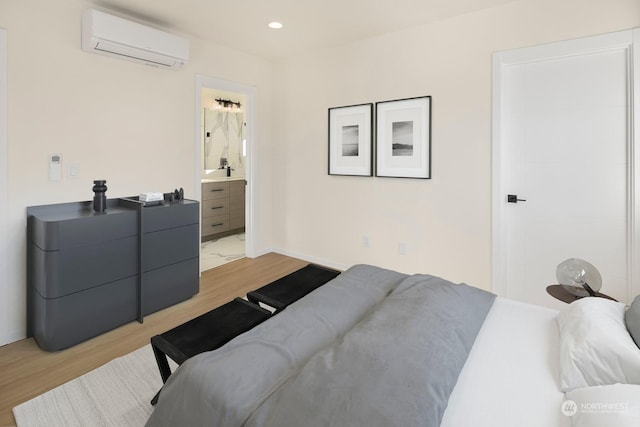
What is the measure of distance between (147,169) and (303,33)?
2.03 m

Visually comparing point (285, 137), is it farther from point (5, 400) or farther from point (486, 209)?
point (5, 400)

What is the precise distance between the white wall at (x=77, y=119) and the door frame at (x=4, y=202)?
15 millimetres

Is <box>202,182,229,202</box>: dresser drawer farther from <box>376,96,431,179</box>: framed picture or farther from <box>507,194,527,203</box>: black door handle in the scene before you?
<box>507,194,527,203</box>: black door handle

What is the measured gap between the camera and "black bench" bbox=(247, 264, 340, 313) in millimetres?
2186

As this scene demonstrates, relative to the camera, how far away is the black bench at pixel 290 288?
7.17 feet

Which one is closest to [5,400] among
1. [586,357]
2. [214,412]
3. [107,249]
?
[107,249]

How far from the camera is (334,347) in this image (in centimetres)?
117

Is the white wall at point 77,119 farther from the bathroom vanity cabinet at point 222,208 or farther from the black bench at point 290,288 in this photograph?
the black bench at point 290,288

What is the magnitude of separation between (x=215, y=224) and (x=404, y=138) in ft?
10.6

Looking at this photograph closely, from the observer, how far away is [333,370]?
1023mm

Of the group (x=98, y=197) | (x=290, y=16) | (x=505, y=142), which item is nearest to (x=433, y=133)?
(x=505, y=142)

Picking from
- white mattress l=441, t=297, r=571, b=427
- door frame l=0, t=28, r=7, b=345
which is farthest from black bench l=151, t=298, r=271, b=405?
door frame l=0, t=28, r=7, b=345

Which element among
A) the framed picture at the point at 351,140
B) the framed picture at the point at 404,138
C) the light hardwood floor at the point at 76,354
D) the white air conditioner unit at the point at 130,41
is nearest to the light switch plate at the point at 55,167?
the white air conditioner unit at the point at 130,41

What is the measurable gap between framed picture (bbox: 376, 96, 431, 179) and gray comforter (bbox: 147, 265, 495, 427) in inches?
77.3
